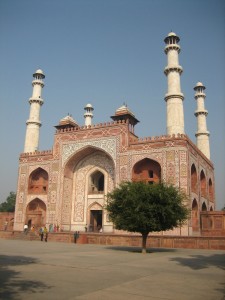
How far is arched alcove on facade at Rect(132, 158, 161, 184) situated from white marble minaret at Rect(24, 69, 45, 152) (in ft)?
33.3

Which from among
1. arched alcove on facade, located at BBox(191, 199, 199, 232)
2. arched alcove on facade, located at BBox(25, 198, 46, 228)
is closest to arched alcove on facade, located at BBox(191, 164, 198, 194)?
arched alcove on facade, located at BBox(191, 199, 199, 232)

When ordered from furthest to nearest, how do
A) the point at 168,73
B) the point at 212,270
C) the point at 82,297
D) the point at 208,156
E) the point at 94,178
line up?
1. the point at 208,156
2. the point at 94,178
3. the point at 168,73
4. the point at 212,270
5. the point at 82,297

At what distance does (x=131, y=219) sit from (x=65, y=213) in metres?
12.6

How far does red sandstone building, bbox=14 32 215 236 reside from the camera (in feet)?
71.5

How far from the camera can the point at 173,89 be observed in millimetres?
23328

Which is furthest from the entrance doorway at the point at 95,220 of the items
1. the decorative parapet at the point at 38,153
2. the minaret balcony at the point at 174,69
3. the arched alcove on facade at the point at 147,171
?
the minaret balcony at the point at 174,69

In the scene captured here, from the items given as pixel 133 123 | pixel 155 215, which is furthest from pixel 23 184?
pixel 155 215

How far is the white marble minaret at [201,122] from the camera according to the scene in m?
28.8

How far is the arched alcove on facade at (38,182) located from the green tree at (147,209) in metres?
13.9

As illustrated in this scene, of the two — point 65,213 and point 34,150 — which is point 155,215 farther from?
point 34,150

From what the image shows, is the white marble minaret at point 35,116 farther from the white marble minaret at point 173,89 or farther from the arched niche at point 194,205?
the arched niche at point 194,205

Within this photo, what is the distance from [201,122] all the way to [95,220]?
12.8 m

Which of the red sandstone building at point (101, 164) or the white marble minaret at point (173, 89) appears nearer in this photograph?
the red sandstone building at point (101, 164)

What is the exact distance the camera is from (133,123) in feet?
82.8
